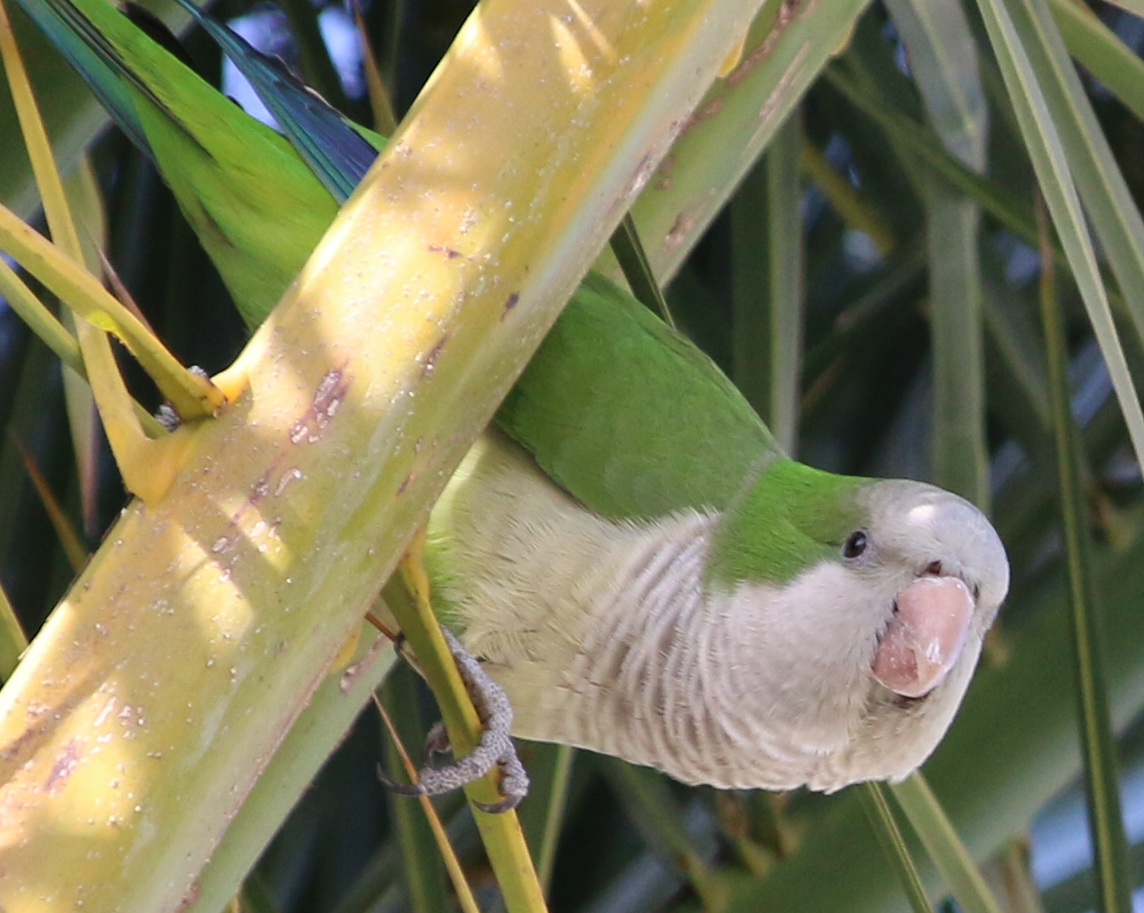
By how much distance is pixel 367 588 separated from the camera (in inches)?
17.9

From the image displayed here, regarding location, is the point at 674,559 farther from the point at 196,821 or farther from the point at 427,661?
the point at 196,821

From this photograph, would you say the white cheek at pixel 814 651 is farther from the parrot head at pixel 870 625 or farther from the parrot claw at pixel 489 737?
the parrot claw at pixel 489 737

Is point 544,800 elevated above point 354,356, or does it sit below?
below

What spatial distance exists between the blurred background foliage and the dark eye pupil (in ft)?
0.29

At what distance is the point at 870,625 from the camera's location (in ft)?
2.58

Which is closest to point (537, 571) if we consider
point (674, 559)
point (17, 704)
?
point (674, 559)

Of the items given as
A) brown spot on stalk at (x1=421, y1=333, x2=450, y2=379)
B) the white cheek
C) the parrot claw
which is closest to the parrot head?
the white cheek

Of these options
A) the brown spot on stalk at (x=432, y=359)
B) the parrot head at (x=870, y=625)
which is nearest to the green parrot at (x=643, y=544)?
the parrot head at (x=870, y=625)

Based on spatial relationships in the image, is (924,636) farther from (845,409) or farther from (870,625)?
(845,409)

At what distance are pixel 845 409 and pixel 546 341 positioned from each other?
68 centimetres

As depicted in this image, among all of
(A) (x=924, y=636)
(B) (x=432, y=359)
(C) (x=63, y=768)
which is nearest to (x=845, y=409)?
(A) (x=924, y=636)

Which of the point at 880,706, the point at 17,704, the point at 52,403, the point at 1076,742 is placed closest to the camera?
the point at 17,704

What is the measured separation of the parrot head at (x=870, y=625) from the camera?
76cm

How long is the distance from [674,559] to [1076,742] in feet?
1.16
